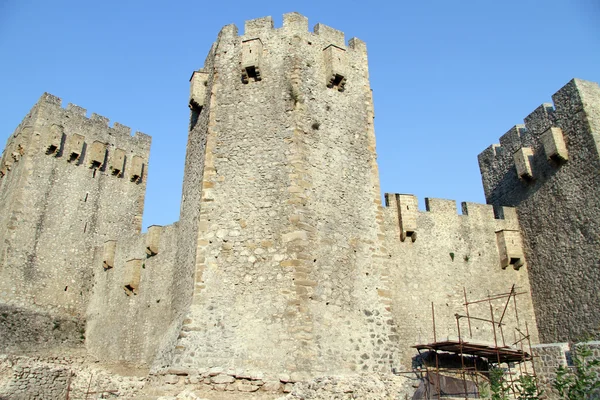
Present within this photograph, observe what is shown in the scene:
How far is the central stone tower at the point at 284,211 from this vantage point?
9.21 m

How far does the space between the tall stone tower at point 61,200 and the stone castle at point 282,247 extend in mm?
77

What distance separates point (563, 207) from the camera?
555 inches

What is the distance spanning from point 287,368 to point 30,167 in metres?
Result: 14.9

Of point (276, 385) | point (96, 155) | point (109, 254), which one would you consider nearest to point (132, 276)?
point (109, 254)

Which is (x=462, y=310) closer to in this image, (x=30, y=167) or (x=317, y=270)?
(x=317, y=270)

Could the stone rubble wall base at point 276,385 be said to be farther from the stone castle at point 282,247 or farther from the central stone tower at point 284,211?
the central stone tower at point 284,211

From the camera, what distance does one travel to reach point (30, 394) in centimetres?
1346

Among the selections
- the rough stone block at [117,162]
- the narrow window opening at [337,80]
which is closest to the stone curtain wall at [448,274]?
the narrow window opening at [337,80]

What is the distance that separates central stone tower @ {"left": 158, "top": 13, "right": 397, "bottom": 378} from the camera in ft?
30.2

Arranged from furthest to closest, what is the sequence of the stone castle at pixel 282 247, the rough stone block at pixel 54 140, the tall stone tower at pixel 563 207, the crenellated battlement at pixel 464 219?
1. the rough stone block at pixel 54 140
2. the crenellated battlement at pixel 464 219
3. the tall stone tower at pixel 563 207
4. the stone castle at pixel 282 247

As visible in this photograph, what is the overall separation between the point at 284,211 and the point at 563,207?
8.60 m

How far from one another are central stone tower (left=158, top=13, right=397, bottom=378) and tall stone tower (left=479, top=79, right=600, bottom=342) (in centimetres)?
607

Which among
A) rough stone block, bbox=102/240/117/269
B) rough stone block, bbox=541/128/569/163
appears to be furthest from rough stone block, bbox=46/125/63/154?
rough stone block, bbox=541/128/569/163

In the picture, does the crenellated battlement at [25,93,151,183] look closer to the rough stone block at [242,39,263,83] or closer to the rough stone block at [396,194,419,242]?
the rough stone block at [242,39,263,83]
